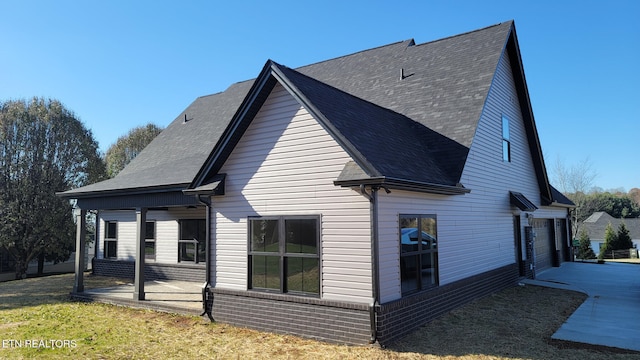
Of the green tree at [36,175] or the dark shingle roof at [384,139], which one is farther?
the green tree at [36,175]

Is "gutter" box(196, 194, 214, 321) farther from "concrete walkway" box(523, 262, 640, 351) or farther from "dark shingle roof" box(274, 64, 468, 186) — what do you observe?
"concrete walkway" box(523, 262, 640, 351)

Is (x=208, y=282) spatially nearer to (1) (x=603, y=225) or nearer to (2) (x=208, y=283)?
(2) (x=208, y=283)

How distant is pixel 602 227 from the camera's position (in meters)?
61.8

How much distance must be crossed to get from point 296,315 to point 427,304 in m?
2.91

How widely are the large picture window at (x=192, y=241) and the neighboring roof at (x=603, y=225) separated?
→ 61546mm

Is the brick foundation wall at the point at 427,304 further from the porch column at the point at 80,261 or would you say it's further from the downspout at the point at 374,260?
the porch column at the point at 80,261

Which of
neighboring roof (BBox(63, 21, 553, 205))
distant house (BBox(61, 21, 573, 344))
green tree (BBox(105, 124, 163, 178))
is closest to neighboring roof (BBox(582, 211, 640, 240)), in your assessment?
neighboring roof (BBox(63, 21, 553, 205))

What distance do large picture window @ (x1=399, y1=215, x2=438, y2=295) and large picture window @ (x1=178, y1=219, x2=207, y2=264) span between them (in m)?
8.57

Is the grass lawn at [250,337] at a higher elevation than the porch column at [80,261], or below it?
below

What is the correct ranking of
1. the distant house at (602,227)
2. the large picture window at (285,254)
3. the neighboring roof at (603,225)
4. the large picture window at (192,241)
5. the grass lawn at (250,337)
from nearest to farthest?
the grass lawn at (250,337), the large picture window at (285,254), the large picture window at (192,241), the distant house at (602,227), the neighboring roof at (603,225)

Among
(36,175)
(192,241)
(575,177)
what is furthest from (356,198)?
(575,177)

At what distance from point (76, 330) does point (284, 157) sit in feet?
20.2

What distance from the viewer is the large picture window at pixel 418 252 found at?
810cm

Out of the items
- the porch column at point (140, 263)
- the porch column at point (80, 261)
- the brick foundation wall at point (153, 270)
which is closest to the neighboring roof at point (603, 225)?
the brick foundation wall at point (153, 270)
